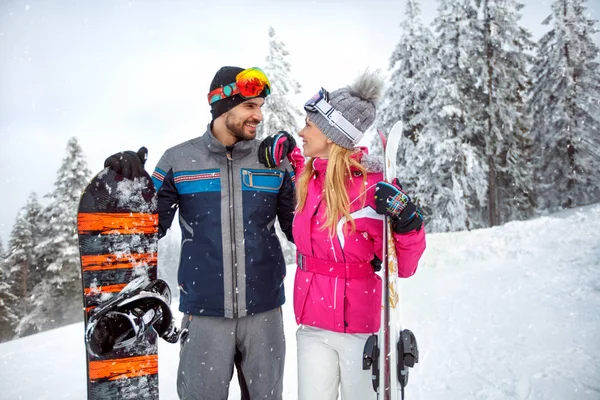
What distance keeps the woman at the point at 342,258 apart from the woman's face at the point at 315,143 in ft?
0.25

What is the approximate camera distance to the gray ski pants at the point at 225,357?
259 cm

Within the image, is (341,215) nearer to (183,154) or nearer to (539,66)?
(183,154)

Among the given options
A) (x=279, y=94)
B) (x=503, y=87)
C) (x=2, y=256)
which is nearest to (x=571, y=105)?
(x=503, y=87)

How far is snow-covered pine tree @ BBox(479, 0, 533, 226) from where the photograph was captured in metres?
19.3

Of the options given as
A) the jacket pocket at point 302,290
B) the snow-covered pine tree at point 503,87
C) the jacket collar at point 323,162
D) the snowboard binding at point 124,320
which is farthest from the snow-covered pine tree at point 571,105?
the snowboard binding at point 124,320

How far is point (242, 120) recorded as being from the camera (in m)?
2.85

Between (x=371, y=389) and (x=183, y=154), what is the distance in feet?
6.95

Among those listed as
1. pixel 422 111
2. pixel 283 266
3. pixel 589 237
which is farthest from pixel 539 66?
pixel 283 266

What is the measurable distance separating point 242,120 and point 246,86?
0.26 metres

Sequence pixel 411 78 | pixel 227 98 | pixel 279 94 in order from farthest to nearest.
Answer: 1. pixel 411 78
2. pixel 279 94
3. pixel 227 98

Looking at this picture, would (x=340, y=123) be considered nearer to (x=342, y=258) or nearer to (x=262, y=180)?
(x=262, y=180)

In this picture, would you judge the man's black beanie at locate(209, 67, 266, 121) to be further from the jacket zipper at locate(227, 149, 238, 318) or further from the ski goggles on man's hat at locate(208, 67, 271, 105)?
the jacket zipper at locate(227, 149, 238, 318)

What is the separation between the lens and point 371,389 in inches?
93.6

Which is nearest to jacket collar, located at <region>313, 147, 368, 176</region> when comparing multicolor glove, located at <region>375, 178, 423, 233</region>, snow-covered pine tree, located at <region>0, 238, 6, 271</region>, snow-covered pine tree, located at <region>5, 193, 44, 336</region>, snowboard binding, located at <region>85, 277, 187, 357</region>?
multicolor glove, located at <region>375, 178, 423, 233</region>
